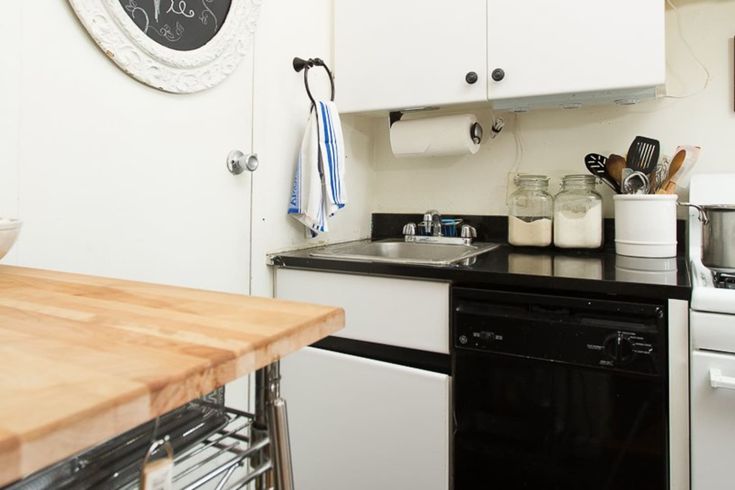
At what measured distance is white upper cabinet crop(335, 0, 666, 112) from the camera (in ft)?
Result: 4.33

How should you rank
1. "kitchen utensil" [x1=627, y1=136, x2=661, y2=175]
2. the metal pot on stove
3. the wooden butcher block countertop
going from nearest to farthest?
1. the wooden butcher block countertop
2. the metal pot on stove
3. "kitchen utensil" [x1=627, y1=136, x2=661, y2=175]

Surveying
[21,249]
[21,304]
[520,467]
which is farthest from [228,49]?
[520,467]

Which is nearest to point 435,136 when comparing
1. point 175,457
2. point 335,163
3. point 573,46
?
point 335,163

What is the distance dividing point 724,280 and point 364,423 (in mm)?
933

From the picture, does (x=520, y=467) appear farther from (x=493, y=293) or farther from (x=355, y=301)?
(x=355, y=301)

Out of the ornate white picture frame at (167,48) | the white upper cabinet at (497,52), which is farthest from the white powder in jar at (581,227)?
the ornate white picture frame at (167,48)

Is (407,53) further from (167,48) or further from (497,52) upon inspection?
(167,48)

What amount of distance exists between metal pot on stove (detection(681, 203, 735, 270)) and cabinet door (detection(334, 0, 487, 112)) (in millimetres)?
705

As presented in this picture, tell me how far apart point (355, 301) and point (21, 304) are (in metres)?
0.88

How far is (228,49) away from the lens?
1307mm

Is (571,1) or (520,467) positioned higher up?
(571,1)

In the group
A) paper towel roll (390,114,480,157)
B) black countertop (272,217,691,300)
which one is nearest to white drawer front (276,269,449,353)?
black countertop (272,217,691,300)

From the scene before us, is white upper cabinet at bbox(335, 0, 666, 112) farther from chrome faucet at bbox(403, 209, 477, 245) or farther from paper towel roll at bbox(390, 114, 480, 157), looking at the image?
chrome faucet at bbox(403, 209, 477, 245)

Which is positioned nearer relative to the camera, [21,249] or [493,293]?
[21,249]
